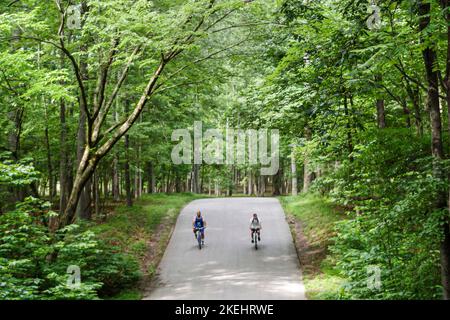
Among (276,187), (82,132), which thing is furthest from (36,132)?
(276,187)

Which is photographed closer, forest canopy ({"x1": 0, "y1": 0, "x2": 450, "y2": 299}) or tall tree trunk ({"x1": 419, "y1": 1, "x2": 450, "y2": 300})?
tall tree trunk ({"x1": 419, "y1": 1, "x2": 450, "y2": 300})

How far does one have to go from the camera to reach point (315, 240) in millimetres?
17578

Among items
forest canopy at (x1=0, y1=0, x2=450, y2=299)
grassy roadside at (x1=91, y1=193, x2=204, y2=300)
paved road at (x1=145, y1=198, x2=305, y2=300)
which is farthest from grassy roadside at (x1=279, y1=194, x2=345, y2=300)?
grassy roadside at (x1=91, y1=193, x2=204, y2=300)

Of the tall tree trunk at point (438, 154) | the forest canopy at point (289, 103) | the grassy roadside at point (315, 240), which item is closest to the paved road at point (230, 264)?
the grassy roadside at point (315, 240)

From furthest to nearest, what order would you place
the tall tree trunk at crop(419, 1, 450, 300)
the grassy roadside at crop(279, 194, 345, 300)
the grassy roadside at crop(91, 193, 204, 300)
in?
1. the grassy roadside at crop(91, 193, 204, 300)
2. the grassy roadside at crop(279, 194, 345, 300)
3. the tall tree trunk at crop(419, 1, 450, 300)

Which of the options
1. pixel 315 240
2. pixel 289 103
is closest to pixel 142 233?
pixel 315 240

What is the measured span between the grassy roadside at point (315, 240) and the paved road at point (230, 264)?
1.30 ft

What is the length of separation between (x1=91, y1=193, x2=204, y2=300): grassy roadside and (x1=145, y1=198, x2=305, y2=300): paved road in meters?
0.43

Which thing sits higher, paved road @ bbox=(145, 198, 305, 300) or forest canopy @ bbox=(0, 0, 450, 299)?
forest canopy @ bbox=(0, 0, 450, 299)

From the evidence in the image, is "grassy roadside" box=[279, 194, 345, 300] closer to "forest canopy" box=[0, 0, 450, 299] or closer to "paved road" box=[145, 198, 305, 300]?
"paved road" box=[145, 198, 305, 300]

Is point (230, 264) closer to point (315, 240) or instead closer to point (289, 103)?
point (315, 240)

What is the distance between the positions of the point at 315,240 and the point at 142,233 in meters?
8.15

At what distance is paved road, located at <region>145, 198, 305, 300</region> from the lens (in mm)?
12414

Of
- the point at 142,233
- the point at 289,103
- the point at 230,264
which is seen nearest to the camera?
the point at 289,103
